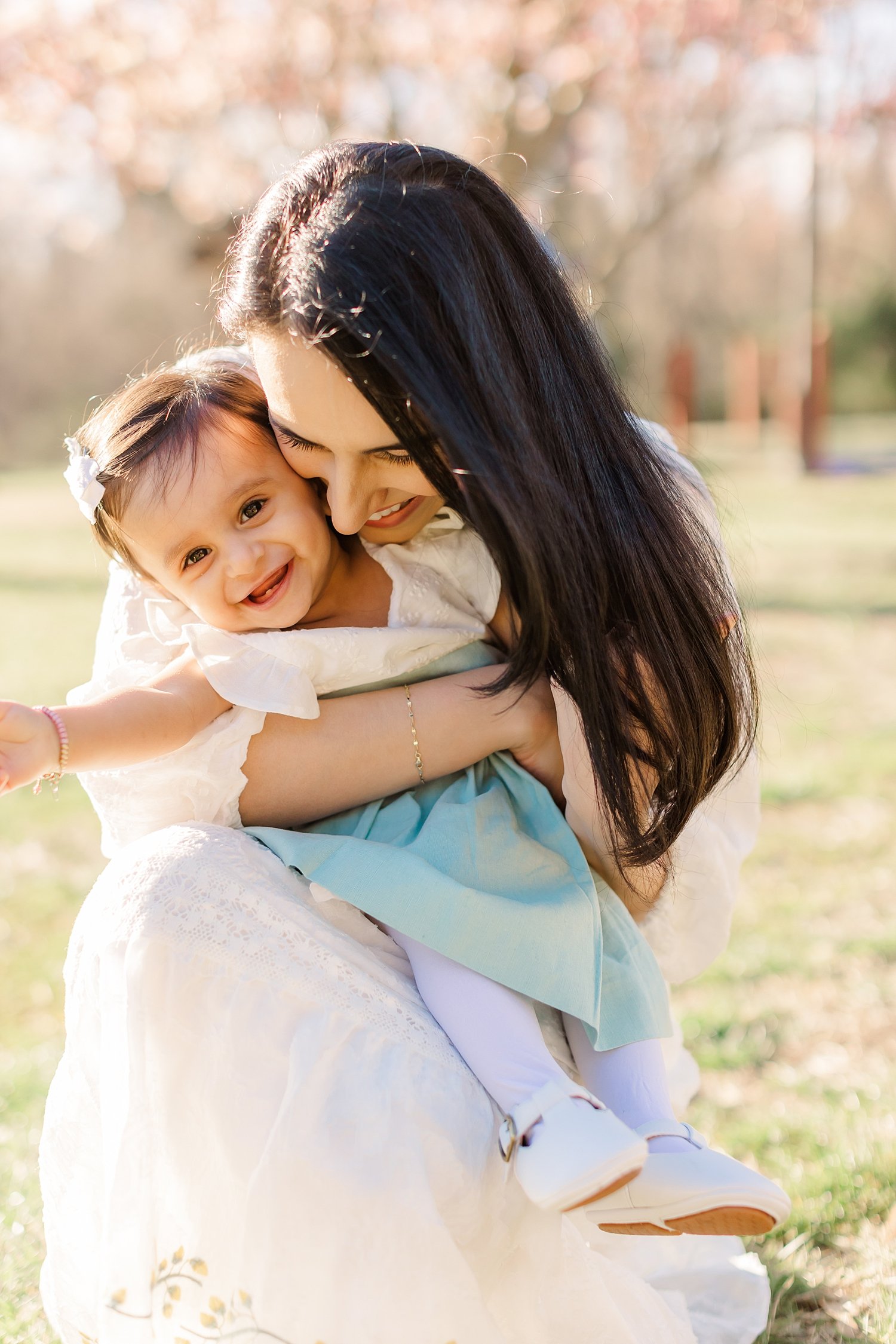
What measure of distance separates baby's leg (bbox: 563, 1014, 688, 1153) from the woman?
187mm

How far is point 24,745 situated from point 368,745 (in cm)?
50

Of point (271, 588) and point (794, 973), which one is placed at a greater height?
point (271, 588)

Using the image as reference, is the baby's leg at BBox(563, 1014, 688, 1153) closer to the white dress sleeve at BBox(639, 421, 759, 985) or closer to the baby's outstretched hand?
the white dress sleeve at BBox(639, 421, 759, 985)

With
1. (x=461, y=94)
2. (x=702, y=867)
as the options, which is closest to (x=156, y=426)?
(x=702, y=867)

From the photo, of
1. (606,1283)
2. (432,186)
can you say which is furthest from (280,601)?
(606,1283)

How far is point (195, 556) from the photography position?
6.29 feet

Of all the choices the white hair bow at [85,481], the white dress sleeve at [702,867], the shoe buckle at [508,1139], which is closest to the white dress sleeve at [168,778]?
the white hair bow at [85,481]

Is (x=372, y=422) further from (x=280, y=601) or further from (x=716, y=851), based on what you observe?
(x=716, y=851)

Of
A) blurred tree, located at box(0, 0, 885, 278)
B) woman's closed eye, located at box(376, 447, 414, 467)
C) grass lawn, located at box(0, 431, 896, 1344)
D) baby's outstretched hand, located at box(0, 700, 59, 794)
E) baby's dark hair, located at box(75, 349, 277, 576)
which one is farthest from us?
blurred tree, located at box(0, 0, 885, 278)

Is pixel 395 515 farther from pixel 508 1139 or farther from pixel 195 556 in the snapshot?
pixel 508 1139

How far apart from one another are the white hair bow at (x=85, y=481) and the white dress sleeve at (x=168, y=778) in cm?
25

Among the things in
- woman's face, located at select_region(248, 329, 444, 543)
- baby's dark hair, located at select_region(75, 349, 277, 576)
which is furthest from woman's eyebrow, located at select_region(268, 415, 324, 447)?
baby's dark hair, located at select_region(75, 349, 277, 576)

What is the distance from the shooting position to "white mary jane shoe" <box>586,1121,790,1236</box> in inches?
57.3

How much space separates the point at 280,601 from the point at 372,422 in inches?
14.9
